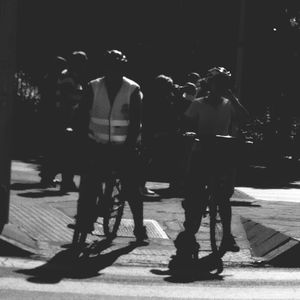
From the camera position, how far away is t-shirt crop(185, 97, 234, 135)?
9.16 metres

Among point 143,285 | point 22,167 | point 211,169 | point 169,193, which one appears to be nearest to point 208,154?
point 211,169

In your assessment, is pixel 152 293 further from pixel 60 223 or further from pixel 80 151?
pixel 60 223

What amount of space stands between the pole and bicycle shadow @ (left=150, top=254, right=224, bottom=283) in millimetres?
1704

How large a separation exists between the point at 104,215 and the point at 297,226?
2102 mm

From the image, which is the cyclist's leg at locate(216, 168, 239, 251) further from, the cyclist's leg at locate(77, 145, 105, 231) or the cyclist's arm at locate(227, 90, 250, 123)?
the cyclist's leg at locate(77, 145, 105, 231)

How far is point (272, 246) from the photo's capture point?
919 centimetres

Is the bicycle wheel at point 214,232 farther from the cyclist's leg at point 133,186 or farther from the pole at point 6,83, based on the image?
the pole at point 6,83

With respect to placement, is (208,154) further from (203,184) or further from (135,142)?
(135,142)

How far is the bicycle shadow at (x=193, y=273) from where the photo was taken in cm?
776

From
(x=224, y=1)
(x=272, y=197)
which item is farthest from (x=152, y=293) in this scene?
(x=224, y=1)

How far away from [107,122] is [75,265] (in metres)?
1.49

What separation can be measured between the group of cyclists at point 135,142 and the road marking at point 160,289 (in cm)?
141

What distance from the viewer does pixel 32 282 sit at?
7.18m

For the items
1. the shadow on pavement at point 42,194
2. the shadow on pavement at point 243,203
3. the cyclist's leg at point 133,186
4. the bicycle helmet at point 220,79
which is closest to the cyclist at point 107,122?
the cyclist's leg at point 133,186
